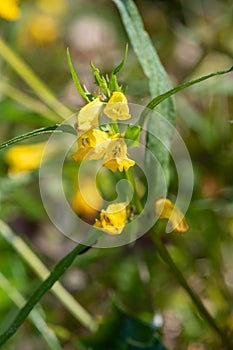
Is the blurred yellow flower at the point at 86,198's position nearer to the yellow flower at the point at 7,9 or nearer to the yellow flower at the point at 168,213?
the yellow flower at the point at 7,9

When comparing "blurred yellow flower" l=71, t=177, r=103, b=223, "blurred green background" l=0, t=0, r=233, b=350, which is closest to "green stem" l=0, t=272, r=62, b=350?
"blurred green background" l=0, t=0, r=233, b=350

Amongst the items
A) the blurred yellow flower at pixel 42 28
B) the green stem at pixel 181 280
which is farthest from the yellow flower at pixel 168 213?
the blurred yellow flower at pixel 42 28

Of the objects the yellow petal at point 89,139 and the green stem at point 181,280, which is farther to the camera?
the green stem at point 181,280

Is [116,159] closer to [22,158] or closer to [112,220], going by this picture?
[112,220]

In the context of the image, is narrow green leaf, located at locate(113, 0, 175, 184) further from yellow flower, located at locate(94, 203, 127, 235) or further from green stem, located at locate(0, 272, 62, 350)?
green stem, located at locate(0, 272, 62, 350)

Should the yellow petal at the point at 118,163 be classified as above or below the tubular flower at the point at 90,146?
below

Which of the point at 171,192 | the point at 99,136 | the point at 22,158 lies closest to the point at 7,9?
the point at 22,158

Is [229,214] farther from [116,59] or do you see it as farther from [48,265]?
[116,59]

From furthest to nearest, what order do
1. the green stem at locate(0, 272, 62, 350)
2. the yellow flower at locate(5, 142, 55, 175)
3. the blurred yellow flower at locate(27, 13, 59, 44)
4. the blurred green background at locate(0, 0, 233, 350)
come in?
the blurred yellow flower at locate(27, 13, 59, 44) < the yellow flower at locate(5, 142, 55, 175) < the blurred green background at locate(0, 0, 233, 350) < the green stem at locate(0, 272, 62, 350)
